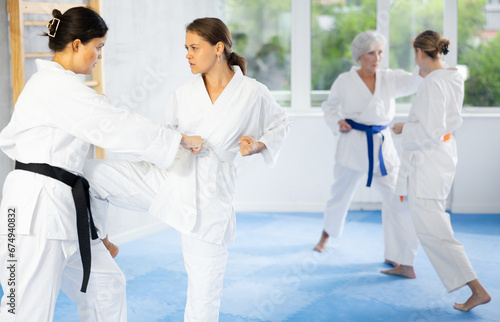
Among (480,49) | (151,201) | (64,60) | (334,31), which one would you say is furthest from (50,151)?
(480,49)

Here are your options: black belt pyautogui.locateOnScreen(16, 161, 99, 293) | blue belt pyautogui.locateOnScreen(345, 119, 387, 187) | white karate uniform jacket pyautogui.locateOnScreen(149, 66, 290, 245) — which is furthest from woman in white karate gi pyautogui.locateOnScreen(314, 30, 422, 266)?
black belt pyautogui.locateOnScreen(16, 161, 99, 293)

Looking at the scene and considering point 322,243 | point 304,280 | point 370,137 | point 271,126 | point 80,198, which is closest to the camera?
point 80,198

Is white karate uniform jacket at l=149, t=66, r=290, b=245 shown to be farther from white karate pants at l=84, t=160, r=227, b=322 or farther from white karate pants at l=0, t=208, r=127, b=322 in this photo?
white karate pants at l=0, t=208, r=127, b=322

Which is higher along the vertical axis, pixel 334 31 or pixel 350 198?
pixel 334 31

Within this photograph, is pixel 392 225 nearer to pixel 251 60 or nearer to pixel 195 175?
pixel 195 175

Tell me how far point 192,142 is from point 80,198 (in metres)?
0.42

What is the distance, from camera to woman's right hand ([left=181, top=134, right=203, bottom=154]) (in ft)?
6.54

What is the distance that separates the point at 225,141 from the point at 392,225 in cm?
187

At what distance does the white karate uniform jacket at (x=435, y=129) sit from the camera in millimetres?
3035

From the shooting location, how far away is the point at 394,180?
146 inches

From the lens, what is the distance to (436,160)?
3.12 metres

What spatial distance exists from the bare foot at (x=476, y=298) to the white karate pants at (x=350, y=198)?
0.73 meters

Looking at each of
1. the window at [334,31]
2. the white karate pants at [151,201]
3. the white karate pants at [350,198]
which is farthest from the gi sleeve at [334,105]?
the white karate pants at [151,201]

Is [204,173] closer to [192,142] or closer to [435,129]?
[192,142]
